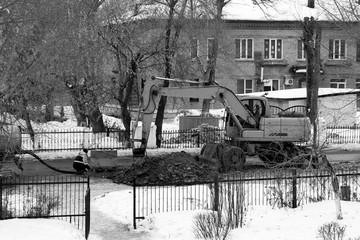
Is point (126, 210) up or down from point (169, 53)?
down

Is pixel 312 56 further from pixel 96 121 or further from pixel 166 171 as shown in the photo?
pixel 166 171

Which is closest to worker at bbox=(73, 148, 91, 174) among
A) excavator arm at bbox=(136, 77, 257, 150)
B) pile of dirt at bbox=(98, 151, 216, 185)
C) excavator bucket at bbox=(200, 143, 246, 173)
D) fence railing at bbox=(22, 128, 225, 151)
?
pile of dirt at bbox=(98, 151, 216, 185)

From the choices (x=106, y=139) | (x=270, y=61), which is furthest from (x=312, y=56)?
(x=270, y=61)

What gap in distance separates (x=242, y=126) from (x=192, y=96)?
2.51m

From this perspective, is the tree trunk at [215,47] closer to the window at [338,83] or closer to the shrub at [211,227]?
the window at [338,83]

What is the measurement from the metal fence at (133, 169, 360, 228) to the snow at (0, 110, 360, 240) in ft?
1.35

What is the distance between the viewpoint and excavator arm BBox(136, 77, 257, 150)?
22.6 meters

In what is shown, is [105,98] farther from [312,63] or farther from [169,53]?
[312,63]

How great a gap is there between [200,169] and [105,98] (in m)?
9.23

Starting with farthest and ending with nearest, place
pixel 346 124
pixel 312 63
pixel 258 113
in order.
→ pixel 346 124 < pixel 312 63 < pixel 258 113

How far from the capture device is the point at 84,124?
113 ft

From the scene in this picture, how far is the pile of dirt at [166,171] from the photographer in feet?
65.4

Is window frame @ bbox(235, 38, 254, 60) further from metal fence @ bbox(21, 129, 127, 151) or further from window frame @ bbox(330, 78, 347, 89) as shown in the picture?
metal fence @ bbox(21, 129, 127, 151)

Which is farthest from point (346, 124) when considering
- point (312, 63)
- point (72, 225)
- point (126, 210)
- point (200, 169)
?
point (72, 225)
